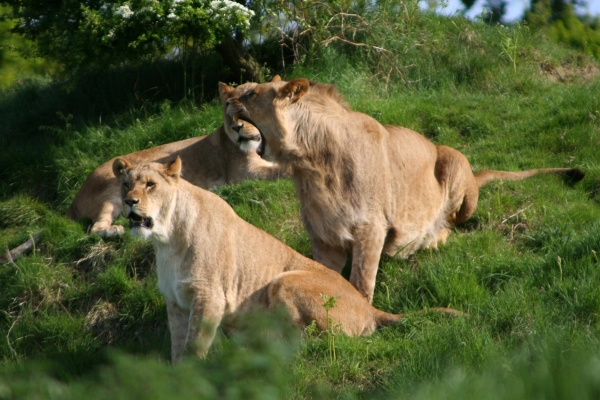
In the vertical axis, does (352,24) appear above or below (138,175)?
below

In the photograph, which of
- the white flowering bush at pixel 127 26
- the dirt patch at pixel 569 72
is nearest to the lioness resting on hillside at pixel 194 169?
the white flowering bush at pixel 127 26

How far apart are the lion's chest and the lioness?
128 centimetres

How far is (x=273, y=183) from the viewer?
28.5 ft

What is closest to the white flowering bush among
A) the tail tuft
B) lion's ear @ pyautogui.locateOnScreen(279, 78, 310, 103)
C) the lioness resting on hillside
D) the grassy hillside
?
the grassy hillside

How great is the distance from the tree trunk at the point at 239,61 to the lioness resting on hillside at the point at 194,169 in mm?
1677

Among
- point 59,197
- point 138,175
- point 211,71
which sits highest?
point 138,175

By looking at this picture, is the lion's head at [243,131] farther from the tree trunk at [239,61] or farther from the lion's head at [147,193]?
the tree trunk at [239,61]

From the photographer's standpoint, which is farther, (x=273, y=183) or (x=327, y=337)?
(x=273, y=183)

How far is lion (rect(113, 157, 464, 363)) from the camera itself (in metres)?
5.79

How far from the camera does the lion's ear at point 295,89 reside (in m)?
6.67

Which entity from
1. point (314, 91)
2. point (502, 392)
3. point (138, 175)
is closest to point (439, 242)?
point (314, 91)

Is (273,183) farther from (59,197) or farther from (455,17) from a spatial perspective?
(455,17)

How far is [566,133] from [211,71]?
16.0ft

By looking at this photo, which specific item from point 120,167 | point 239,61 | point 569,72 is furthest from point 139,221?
point 569,72
